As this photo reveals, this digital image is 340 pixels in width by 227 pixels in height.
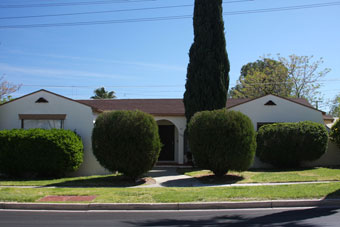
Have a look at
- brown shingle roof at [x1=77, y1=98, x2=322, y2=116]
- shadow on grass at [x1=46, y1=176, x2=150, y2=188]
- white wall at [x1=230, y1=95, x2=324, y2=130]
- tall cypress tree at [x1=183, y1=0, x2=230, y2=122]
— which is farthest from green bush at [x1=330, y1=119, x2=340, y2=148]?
shadow on grass at [x1=46, y1=176, x2=150, y2=188]

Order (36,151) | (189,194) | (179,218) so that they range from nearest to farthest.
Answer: (179,218)
(189,194)
(36,151)

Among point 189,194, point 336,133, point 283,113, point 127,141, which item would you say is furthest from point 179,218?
point 336,133

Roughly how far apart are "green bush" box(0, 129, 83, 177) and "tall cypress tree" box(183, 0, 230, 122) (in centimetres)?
650

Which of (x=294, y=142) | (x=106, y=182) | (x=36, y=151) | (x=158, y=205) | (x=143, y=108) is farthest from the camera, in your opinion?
(x=143, y=108)

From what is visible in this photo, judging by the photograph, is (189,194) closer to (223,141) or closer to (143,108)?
(223,141)

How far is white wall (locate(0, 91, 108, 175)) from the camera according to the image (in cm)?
1535

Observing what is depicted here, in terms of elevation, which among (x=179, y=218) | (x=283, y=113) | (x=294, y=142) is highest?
(x=283, y=113)

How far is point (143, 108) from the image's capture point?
67.7 feet

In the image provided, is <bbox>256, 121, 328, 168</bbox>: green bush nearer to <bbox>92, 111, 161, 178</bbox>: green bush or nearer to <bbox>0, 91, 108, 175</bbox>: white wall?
<bbox>92, 111, 161, 178</bbox>: green bush

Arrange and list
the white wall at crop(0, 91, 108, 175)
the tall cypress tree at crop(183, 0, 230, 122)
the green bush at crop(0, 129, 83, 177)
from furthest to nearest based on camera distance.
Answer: the tall cypress tree at crop(183, 0, 230, 122), the white wall at crop(0, 91, 108, 175), the green bush at crop(0, 129, 83, 177)

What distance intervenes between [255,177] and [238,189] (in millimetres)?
3241

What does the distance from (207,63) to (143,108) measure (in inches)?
215

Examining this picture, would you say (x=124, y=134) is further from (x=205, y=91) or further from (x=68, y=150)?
(x=205, y=91)

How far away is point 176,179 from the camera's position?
1358 cm
